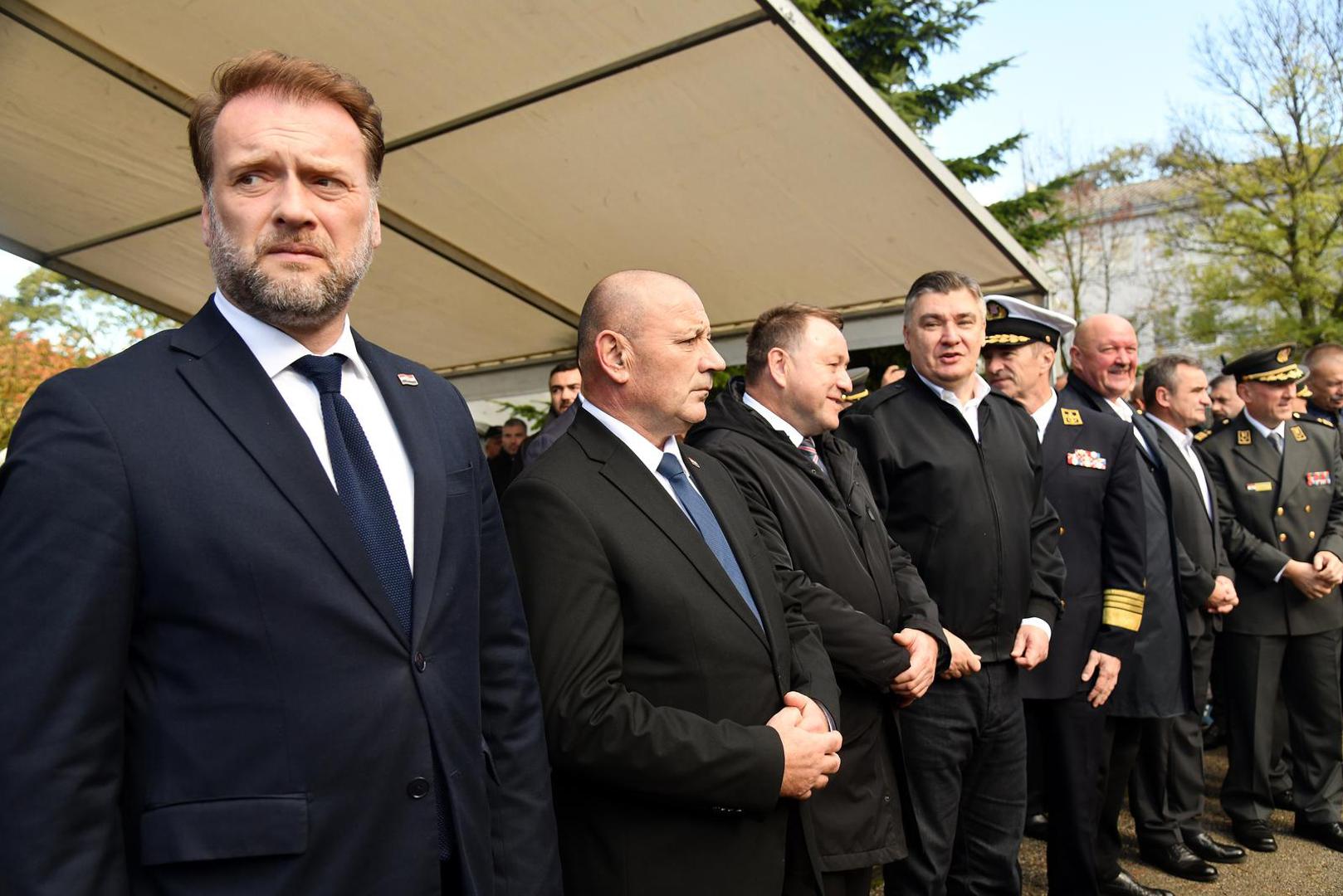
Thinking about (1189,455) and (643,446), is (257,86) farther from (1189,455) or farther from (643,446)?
(1189,455)

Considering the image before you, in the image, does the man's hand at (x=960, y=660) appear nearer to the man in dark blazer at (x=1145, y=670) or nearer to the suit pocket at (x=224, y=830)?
the man in dark blazer at (x=1145, y=670)

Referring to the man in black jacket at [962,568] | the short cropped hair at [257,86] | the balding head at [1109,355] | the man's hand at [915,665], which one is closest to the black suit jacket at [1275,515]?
the balding head at [1109,355]

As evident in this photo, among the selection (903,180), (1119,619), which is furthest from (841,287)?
(1119,619)

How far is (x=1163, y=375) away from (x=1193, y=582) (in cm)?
112

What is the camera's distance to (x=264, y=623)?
145 centimetres

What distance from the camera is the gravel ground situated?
4512mm

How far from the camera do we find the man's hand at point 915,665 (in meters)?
2.86

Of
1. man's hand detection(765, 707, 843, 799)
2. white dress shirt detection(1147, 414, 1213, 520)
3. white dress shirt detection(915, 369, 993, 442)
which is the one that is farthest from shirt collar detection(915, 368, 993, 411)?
white dress shirt detection(1147, 414, 1213, 520)

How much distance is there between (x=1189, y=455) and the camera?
5.27 meters

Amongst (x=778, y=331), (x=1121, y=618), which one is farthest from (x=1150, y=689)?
(x=778, y=331)

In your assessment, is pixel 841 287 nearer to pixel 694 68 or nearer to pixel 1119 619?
pixel 694 68

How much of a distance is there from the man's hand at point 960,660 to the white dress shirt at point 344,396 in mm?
1966

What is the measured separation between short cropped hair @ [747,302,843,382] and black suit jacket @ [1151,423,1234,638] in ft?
7.90

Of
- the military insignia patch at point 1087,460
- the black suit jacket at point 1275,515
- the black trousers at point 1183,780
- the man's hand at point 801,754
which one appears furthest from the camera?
the black suit jacket at point 1275,515
